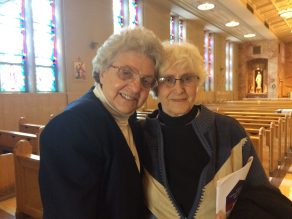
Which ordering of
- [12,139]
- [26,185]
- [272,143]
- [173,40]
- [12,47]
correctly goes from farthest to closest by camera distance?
[12,47] < [272,143] < [12,139] < [26,185] < [173,40]

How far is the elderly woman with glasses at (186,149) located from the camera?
1358 millimetres

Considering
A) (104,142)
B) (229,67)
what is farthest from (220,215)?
(229,67)

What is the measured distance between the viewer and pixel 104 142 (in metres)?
1.14

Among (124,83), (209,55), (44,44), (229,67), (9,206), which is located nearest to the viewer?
(124,83)

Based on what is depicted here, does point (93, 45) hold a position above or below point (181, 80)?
above

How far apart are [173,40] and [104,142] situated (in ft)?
2.51

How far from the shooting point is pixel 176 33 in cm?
1184

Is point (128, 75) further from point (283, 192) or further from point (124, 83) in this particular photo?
point (283, 192)

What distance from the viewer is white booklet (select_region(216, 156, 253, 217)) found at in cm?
109

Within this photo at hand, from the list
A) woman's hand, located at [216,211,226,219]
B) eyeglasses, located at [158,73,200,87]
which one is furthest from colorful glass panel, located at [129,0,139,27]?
woman's hand, located at [216,211,226,219]

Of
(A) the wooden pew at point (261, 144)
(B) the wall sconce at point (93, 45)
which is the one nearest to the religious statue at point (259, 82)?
(B) the wall sconce at point (93, 45)

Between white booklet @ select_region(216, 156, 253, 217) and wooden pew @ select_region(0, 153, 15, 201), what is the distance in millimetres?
2876

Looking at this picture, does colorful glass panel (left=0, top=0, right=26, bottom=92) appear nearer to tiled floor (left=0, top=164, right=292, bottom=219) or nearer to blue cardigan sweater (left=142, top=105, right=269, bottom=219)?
tiled floor (left=0, top=164, right=292, bottom=219)

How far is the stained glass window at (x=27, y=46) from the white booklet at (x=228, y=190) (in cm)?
→ 573
